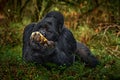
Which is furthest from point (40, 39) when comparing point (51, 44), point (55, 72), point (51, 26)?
point (55, 72)

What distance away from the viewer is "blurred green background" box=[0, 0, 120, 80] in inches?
204

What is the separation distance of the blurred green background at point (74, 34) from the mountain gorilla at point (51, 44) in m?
0.17

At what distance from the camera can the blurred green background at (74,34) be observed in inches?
204

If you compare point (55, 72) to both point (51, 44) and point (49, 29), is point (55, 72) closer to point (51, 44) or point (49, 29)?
point (51, 44)

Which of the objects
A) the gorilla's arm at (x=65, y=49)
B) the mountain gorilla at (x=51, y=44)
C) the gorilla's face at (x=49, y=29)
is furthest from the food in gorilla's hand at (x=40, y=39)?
the gorilla's arm at (x=65, y=49)

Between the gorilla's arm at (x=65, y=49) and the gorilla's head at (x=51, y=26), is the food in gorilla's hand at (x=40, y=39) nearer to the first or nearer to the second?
the gorilla's head at (x=51, y=26)

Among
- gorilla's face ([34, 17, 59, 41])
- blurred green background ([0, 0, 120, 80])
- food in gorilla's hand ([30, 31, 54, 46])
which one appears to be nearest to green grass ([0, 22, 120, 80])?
blurred green background ([0, 0, 120, 80])

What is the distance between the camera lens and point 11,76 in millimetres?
4992

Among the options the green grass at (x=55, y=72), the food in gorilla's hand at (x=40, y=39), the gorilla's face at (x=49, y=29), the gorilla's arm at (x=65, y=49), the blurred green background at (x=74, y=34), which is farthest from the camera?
the gorilla's arm at (x=65, y=49)

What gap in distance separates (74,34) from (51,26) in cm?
386

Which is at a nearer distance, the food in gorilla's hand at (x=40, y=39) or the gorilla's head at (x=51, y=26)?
the food in gorilla's hand at (x=40, y=39)

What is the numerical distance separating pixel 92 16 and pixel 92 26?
56 centimetres

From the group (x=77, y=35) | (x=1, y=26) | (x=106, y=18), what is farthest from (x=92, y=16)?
(x=1, y=26)

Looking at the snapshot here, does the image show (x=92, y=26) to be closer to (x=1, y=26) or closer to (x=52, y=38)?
(x=1, y=26)
